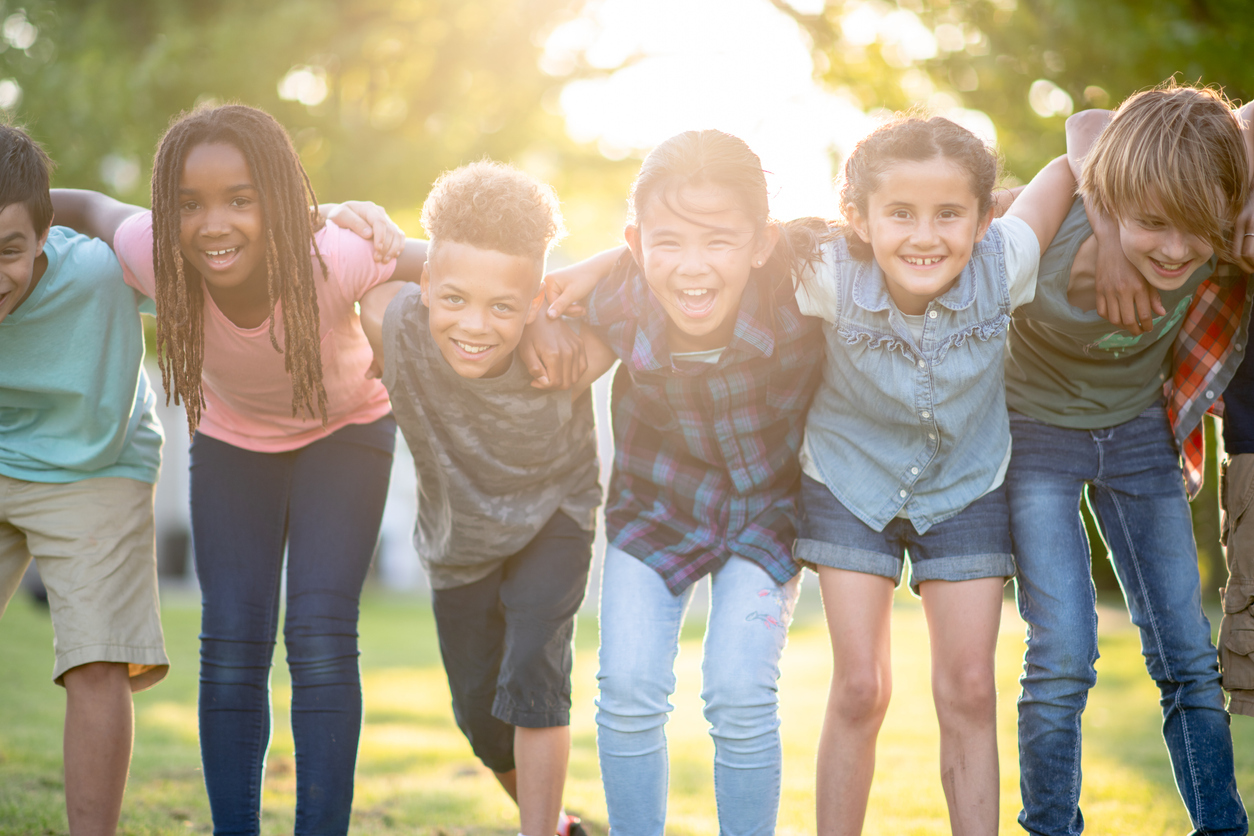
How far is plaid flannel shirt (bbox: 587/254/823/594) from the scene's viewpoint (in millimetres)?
2852

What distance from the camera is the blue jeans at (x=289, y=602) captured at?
9.18 feet

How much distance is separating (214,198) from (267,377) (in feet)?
1.63

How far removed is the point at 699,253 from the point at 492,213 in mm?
547

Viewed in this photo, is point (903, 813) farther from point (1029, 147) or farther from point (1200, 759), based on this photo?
point (1029, 147)

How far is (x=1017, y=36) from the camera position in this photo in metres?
8.59

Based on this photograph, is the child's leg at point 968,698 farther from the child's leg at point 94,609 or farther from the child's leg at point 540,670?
the child's leg at point 94,609

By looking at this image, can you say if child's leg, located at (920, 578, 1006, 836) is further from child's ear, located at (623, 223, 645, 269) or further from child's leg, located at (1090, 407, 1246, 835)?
child's ear, located at (623, 223, 645, 269)

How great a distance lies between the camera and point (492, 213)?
2.84m

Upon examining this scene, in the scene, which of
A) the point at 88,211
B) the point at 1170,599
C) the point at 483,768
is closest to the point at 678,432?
the point at 1170,599

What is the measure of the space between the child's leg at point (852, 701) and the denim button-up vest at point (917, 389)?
0.19 meters

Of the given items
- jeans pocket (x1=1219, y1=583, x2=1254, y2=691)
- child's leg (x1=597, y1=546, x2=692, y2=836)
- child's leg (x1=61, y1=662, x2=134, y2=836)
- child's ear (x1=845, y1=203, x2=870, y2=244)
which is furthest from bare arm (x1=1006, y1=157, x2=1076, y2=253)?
child's leg (x1=61, y1=662, x2=134, y2=836)

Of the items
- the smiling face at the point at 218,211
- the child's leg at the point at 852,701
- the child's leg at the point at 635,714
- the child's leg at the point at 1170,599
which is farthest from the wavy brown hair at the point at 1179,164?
the smiling face at the point at 218,211

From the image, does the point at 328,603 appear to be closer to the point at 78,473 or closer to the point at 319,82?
the point at 78,473

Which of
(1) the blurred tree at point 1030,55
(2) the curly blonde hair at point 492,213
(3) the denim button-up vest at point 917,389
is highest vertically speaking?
(1) the blurred tree at point 1030,55
